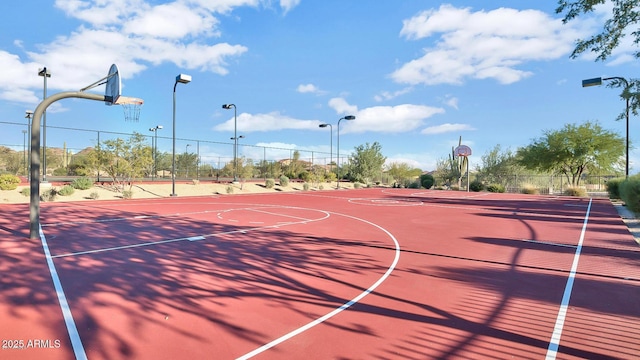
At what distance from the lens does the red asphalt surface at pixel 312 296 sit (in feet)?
11.2

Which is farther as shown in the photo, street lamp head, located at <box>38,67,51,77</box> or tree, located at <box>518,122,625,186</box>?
tree, located at <box>518,122,625,186</box>

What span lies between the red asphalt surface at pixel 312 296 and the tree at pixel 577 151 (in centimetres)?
3048

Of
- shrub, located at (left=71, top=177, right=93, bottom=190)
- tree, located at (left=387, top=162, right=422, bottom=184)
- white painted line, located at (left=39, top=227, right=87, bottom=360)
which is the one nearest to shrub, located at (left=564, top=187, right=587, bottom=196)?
tree, located at (left=387, top=162, right=422, bottom=184)

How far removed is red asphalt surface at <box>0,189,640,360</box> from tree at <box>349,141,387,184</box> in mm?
33792

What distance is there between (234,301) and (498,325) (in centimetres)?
336

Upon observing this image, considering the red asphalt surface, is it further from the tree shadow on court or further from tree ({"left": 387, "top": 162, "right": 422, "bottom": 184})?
tree ({"left": 387, "top": 162, "right": 422, "bottom": 184})

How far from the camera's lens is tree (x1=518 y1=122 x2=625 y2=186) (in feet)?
109

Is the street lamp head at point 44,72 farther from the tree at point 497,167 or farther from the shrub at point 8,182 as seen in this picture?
the tree at point 497,167

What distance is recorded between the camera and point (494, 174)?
151ft

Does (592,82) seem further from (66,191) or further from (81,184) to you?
(81,184)

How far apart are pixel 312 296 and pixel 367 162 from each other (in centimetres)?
3917

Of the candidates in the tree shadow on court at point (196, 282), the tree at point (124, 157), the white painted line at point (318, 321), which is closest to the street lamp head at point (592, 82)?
the tree shadow on court at point (196, 282)

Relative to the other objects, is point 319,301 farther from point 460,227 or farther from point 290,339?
point 460,227

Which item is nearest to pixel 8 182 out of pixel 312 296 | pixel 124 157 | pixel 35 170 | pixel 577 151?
pixel 124 157
